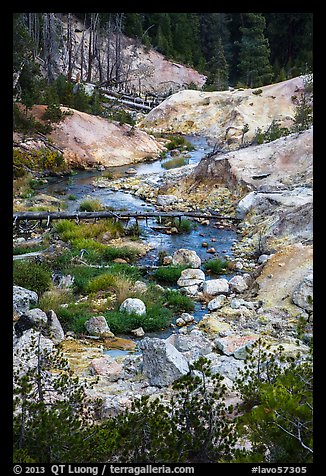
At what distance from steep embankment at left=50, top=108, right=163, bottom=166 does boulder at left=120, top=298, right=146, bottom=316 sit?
47.4ft

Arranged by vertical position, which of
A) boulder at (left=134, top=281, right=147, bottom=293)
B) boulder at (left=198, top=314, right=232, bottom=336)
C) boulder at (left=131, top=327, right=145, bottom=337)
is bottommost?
boulder at (left=131, top=327, right=145, bottom=337)

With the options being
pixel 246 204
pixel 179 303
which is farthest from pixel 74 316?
pixel 246 204

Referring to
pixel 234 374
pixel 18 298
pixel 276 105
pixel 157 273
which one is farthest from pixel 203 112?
pixel 234 374

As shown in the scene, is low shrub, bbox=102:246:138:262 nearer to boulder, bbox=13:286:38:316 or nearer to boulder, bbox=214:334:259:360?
boulder, bbox=13:286:38:316

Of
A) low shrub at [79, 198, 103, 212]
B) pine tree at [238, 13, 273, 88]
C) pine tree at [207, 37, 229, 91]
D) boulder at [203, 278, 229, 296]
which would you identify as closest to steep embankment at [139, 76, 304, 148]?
pine tree at [207, 37, 229, 91]

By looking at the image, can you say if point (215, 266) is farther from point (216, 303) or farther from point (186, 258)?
point (216, 303)

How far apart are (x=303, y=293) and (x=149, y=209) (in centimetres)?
840

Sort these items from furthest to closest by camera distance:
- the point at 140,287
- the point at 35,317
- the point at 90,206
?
the point at 90,206 → the point at 140,287 → the point at 35,317

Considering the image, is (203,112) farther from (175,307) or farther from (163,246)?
(175,307)

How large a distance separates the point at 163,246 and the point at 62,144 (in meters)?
11.3

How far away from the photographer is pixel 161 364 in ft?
20.6

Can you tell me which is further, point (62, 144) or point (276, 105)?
point (276, 105)

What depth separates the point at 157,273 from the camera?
11.4m

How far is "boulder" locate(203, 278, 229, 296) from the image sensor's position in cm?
1055
